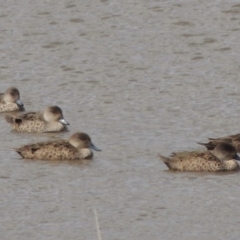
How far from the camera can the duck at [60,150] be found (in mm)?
13947

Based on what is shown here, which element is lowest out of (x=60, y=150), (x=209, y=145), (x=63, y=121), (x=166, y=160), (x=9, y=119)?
(x=166, y=160)

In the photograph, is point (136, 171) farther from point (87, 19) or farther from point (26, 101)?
point (87, 19)

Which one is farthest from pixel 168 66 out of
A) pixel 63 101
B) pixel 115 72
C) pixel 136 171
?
pixel 136 171

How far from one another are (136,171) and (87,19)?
7.29m

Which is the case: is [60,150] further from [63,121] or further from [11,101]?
[11,101]

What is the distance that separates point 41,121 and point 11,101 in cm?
93

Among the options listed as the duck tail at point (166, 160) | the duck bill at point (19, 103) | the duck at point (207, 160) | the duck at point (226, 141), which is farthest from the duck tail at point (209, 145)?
the duck bill at point (19, 103)

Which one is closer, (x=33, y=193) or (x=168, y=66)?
(x=33, y=193)

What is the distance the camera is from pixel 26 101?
17109 mm

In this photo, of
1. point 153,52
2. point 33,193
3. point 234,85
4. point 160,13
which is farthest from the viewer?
point 160,13

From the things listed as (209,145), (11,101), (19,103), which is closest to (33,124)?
(11,101)

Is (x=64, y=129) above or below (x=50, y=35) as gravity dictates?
below

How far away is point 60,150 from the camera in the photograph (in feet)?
46.3

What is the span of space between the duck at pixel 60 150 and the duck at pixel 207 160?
104 cm
